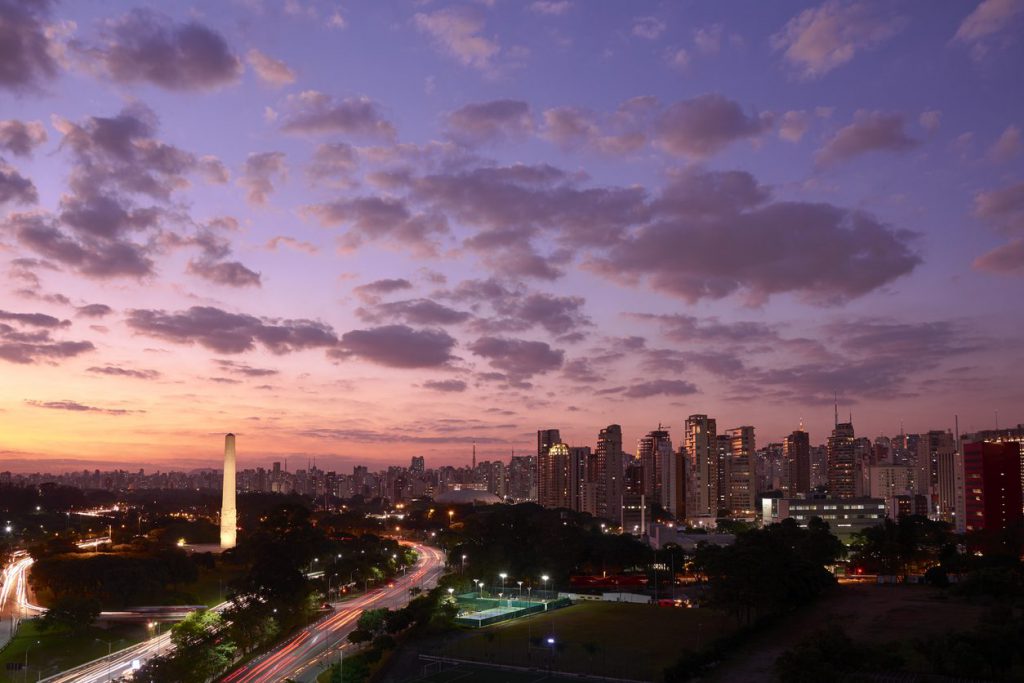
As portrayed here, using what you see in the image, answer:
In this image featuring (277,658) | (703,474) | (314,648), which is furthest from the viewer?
(703,474)

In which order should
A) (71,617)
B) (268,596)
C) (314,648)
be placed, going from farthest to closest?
(268,596) < (71,617) < (314,648)

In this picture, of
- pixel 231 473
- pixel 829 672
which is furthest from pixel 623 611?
pixel 231 473

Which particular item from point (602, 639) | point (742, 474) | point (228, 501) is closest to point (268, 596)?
point (602, 639)

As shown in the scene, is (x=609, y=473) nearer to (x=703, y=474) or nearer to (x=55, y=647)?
(x=703, y=474)

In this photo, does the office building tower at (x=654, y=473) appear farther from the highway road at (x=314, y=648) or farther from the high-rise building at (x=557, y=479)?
the highway road at (x=314, y=648)

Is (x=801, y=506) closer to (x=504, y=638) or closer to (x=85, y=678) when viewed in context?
(x=504, y=638)

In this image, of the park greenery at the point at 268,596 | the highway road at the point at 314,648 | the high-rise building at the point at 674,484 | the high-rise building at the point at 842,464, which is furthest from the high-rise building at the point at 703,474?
the highway road at the point at 314,648

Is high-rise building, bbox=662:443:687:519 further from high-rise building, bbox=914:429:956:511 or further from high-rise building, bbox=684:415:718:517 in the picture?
high-rise building, bbox=914:429:956:511
